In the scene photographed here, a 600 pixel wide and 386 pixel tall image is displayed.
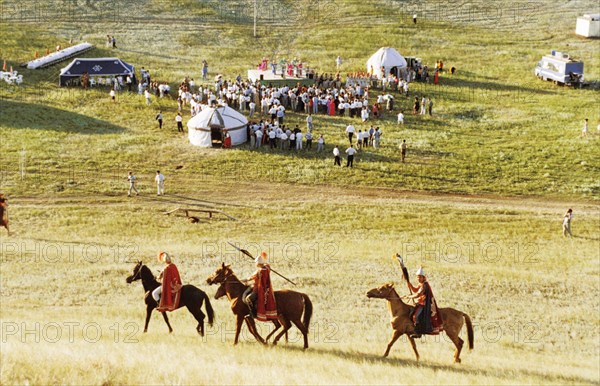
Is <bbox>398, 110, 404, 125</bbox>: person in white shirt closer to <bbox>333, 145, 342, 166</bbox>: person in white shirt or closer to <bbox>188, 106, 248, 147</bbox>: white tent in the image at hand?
<bbox>333, 145, 342, 166</bbox>: person in white shirt

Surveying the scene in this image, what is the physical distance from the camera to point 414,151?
50.3 metres

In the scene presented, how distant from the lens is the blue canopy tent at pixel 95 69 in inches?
2422

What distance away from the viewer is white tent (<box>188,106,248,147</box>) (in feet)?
164

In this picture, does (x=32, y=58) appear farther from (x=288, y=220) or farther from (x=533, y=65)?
(x=533, y=65)

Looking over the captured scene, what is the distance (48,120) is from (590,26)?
51.5 m

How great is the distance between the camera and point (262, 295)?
21938mm

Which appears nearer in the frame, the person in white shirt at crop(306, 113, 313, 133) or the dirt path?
the dirt path

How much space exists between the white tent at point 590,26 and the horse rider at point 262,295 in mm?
65478

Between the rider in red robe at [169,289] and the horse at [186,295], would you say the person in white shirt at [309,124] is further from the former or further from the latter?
the rider in red robe at [169,289]

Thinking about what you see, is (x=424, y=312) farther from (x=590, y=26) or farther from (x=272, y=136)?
(x=590, y=26)

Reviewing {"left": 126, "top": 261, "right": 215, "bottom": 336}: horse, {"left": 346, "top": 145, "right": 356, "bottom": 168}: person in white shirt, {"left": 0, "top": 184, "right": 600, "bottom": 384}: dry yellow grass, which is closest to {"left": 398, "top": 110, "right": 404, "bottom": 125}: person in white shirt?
{"left": 346, "top": 145, "right": 356, "bottom": 168}: person in white shirt

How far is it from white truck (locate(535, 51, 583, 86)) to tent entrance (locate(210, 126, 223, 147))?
1179 inches

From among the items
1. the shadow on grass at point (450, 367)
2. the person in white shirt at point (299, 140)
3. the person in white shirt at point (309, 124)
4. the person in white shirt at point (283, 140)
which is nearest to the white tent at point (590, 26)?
the person in white shirt at point (309, 124)

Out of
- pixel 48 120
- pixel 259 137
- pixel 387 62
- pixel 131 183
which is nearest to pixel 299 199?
pixel 259 137
